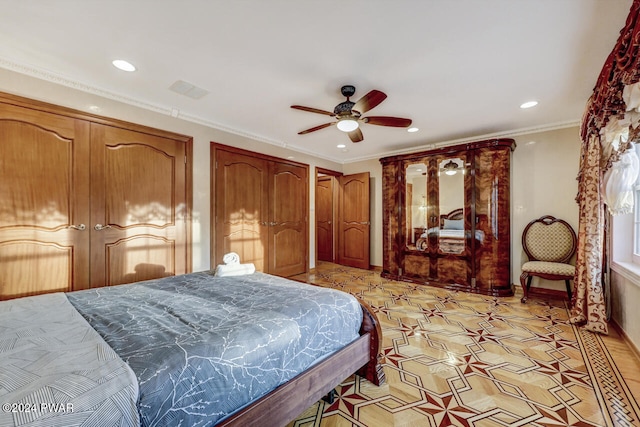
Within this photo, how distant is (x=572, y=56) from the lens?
211 cm

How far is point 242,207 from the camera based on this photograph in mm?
4094

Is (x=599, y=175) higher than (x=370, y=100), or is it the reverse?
(x=370, y=100)

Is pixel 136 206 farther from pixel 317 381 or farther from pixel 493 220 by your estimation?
pixel 493 220

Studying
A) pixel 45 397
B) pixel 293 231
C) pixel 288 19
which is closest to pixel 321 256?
pixel 293 231

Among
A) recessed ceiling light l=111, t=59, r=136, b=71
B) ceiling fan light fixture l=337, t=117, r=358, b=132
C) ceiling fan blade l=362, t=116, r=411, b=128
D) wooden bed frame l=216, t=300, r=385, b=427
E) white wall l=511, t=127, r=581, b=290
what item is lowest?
wooden bed frame l=216, t=300, r=385, b=427

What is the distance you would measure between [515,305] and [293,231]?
11.2ft

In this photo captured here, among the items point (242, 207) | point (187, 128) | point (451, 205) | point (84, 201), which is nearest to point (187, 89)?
point (187, 128)

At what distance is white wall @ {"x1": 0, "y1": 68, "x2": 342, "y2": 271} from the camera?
2.38 metres

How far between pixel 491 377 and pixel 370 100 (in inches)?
91.2

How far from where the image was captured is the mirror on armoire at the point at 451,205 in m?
4.17

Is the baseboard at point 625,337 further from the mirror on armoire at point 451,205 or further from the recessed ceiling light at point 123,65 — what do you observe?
the recessed ceiling light at point 123,65

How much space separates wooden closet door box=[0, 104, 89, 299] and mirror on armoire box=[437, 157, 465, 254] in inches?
179

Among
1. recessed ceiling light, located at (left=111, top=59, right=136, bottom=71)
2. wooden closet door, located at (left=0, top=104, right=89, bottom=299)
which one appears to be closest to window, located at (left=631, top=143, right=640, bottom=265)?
recessed ceiling light, located at (left=111, top=59, right=136, bottom=71)

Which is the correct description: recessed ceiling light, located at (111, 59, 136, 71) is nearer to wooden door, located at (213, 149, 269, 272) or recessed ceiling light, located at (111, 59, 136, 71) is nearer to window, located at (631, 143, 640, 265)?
wooden door, located at (213, 149, 269, 272)
